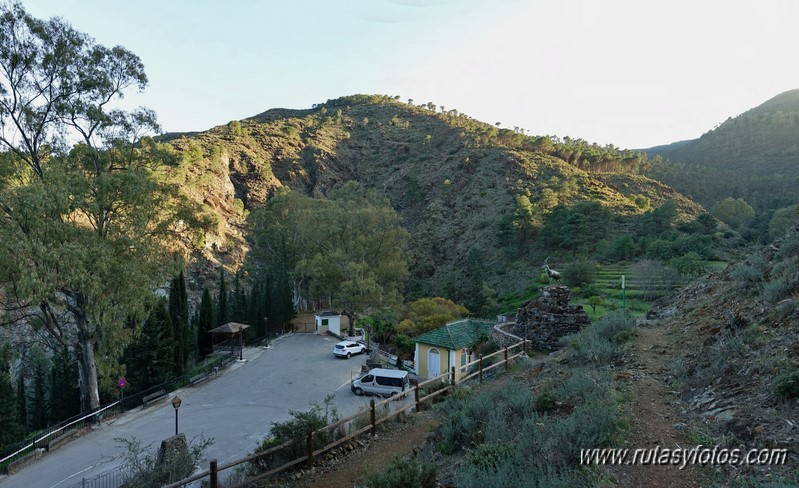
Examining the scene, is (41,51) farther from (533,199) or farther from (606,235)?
(533,199)

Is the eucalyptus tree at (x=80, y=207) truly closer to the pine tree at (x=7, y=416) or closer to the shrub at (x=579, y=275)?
the pine tree at (x=7, y=416)

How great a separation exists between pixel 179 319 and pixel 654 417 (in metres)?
23.5

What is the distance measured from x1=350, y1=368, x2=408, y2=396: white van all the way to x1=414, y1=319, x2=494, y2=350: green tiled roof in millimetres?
3584

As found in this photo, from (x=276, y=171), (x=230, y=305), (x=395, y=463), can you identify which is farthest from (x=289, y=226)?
(x=276, y=171)

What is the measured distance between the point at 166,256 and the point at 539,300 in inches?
616

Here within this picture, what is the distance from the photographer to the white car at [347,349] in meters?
24.8

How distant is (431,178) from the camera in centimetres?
7519

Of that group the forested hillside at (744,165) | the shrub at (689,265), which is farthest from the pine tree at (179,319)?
the forested hillside at (744,165)

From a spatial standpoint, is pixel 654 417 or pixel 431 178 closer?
pixel 654 417

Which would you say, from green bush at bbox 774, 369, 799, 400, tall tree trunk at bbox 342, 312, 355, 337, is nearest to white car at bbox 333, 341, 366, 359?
tall tree trunk at bbox 342, 312, 355, 337

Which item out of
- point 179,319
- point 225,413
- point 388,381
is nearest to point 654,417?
point 388,381

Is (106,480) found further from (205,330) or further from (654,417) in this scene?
(205,330)

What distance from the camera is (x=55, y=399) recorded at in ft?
66.8

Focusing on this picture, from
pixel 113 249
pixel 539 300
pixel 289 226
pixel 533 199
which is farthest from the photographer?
pixel 533 199
